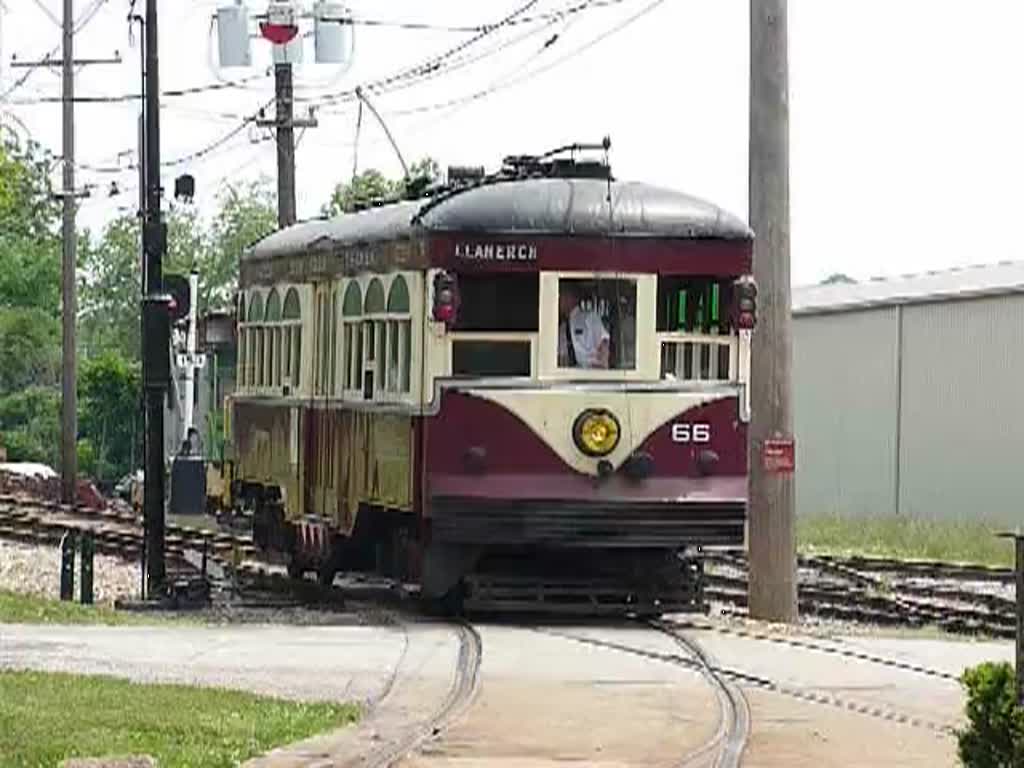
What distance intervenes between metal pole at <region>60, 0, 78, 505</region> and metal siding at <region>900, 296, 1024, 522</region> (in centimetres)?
1526

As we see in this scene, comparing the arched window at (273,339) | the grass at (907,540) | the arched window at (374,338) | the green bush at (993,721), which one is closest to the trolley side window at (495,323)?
the arched window at (374,338)

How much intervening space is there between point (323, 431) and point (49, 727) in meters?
10.1

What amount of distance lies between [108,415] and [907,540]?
109 feet

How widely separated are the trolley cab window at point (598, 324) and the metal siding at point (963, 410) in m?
25.0

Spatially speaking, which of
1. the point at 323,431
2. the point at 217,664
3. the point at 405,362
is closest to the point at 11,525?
the point at 323,431

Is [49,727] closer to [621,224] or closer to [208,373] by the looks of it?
[621,224]

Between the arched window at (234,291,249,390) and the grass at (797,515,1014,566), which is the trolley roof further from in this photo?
the grass at (797,515,1014,566)

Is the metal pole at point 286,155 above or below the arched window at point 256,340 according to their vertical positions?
above

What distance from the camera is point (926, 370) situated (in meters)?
48.7

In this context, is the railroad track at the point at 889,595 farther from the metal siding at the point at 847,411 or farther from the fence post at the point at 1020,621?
the metal siding at the point at 847,411

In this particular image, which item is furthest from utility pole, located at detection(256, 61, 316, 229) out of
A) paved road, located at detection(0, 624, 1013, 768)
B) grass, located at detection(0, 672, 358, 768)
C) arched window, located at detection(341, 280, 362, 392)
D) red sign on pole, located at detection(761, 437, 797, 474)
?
grass, located at detection(0, 672, 358, 768)

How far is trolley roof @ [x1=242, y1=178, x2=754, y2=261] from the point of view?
783 inches

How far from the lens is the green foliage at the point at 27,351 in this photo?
88000mm

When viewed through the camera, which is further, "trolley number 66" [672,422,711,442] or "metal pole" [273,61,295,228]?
"metal pole" [273,61,295,228]
